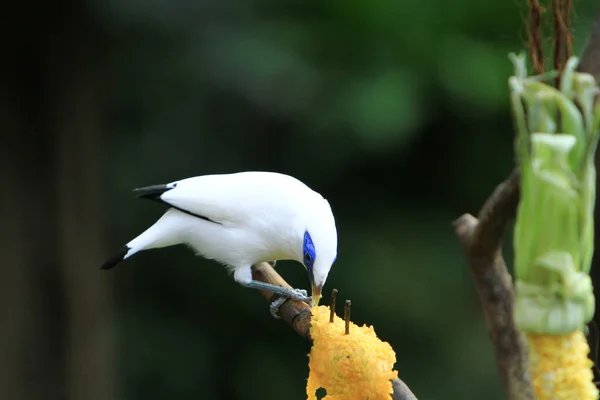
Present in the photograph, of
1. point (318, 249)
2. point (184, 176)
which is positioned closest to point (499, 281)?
point (318, 249)

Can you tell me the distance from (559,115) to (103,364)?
2564 mm

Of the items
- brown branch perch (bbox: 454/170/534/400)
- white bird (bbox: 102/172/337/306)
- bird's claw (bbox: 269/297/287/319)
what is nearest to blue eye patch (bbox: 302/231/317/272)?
white bird (bbox: 102/172/337/306)

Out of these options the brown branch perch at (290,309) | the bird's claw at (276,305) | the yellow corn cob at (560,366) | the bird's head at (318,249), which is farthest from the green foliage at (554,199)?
the bird's claw at (276,305)

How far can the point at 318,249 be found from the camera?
4.43ft

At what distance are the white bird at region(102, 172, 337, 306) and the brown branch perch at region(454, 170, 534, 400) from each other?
552mm

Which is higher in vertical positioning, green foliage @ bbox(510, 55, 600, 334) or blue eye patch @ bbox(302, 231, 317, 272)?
green foliage @ bbox(510, 55, 600, 334)

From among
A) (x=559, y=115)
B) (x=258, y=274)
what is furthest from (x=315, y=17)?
(x=559, y=115)

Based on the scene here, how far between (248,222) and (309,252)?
165 millimetres

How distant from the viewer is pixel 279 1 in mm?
2781

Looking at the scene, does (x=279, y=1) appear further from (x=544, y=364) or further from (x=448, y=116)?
(x=544, y=364)

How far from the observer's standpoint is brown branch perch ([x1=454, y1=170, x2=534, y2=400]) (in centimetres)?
78

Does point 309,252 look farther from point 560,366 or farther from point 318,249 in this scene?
point 560,366

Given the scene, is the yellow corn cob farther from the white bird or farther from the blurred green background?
the blurred green background

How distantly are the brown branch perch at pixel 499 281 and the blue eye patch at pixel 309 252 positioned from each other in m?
0.55
